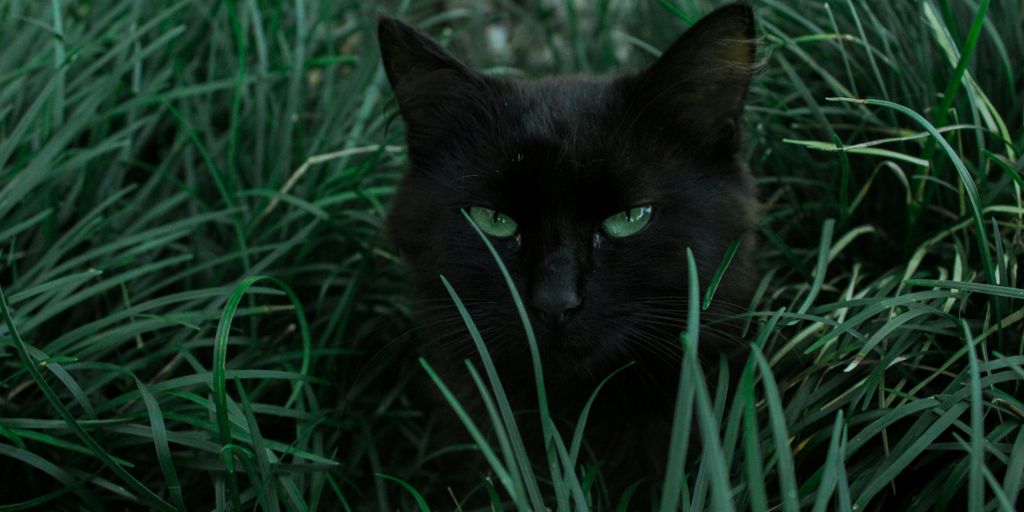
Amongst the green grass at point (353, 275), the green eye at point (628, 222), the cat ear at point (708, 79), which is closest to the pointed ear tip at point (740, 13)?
the cat ear at point (708, 79)

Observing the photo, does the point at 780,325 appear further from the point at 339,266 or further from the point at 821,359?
the point at 339,266

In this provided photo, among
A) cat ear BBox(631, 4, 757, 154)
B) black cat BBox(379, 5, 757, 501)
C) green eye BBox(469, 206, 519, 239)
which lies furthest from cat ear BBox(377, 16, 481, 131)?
cat ear BBox(631, 4, 757, 154)

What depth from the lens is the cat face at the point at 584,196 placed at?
1.71 meters

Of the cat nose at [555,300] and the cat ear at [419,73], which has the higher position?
the cat ear at [419,73]

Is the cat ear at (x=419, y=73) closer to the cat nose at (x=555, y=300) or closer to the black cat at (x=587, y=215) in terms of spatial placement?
the black cat at (x=587, y=215)

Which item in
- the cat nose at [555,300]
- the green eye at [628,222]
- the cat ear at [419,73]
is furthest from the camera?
the cat ear at [419,73]

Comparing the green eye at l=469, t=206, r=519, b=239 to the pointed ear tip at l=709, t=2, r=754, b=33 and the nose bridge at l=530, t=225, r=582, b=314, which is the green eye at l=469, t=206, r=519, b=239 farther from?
the pointed ear tip at l=709, t=2, r=754, b=33

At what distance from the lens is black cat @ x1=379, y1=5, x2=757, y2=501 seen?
1714 millimetres

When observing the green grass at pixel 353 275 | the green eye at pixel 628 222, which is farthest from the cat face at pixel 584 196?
the green grass at pixel 353 275

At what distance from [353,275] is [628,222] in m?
0.91

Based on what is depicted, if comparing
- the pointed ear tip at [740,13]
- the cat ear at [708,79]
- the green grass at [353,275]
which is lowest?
the green grass at [353,275]

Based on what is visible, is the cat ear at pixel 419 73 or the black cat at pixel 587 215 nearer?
the black cat at pixel 587 215

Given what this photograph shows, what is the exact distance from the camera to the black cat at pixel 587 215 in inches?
67.5

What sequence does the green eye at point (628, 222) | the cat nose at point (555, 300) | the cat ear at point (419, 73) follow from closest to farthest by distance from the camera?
1. the cat nose at point (555, 300)
2. the green eye at point (628, 222)
3. the cat ear at point (419, 73)
